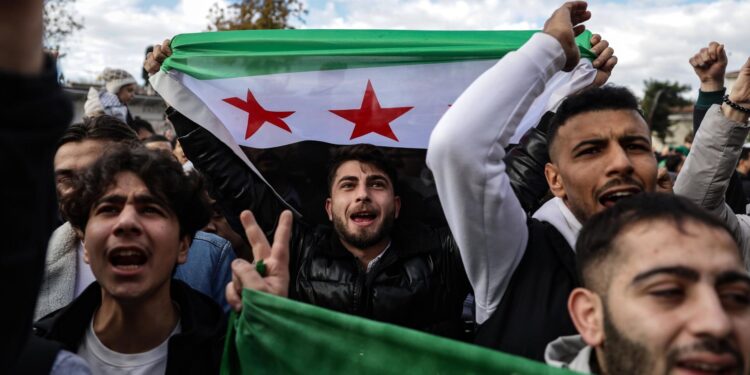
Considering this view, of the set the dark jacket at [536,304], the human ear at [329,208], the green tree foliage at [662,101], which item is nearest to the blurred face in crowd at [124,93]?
the human ear at [329,208]

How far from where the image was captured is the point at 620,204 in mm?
1798

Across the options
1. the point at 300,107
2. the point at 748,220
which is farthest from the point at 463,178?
the point at 300,107

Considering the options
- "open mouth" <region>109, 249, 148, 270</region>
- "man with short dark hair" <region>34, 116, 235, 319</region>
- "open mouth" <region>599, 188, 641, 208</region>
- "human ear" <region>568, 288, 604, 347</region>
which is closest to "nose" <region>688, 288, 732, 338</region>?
"human ear" <region>568, 288, 604, 347</region>

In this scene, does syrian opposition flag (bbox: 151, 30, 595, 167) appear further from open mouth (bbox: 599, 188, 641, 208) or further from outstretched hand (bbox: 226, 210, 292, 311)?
outstretched hand (bbox: 226, 210, 292, 311)

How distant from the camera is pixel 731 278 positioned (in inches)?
60.1

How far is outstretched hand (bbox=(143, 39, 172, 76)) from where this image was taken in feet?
12.1

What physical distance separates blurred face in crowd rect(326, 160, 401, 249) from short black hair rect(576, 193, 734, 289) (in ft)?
5.26

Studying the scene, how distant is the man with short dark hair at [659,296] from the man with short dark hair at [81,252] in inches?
62.2

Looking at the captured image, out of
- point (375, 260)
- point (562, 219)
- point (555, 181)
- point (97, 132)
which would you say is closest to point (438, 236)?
point (375, 260)

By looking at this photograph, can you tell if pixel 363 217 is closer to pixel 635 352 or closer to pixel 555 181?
pixel 555 181

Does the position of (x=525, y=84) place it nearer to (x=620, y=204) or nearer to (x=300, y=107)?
(x=620, y=204)

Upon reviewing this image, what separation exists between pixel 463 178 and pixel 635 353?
72cm

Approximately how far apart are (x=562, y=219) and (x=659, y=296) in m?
0.86

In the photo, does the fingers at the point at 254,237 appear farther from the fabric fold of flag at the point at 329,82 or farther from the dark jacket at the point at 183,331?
the fabric fold of flag at the point at 329,82
